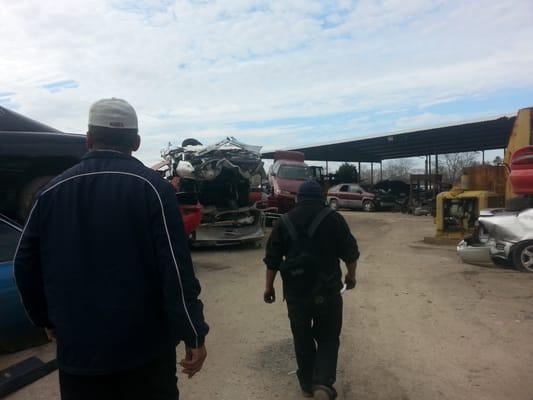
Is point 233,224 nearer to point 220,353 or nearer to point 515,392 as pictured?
point 220,353

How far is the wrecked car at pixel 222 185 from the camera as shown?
36.2 feet

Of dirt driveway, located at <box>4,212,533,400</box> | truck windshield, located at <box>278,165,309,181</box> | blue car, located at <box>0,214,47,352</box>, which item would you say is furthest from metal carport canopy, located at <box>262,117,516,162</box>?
blue car, located at <box>0,214,47,352</box>

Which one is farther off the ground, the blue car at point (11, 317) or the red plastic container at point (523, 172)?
the red plastic container at point (523, 172)

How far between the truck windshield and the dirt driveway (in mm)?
8795

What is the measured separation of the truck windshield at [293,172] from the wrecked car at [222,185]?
16.6ft

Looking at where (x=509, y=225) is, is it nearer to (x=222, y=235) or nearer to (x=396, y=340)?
(x=396, y=340)

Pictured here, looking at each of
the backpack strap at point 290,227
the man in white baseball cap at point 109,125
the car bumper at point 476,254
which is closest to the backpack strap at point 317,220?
the backpack strap at point 290,227

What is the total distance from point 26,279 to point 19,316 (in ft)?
7.44

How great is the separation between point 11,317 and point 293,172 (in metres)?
14.0

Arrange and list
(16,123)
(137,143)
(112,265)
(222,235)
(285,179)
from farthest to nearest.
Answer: (285,179) < (222,235) < (16,123) < (137,143) < (112,265)

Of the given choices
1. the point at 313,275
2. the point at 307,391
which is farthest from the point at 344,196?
the point at 313,275

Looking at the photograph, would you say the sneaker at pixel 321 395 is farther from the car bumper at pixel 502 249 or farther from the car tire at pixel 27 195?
the car bumper at pixel 502 249

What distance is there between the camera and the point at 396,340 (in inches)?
196

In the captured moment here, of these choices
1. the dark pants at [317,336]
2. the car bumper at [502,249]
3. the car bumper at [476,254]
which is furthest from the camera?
the car bumper at [476,254]
